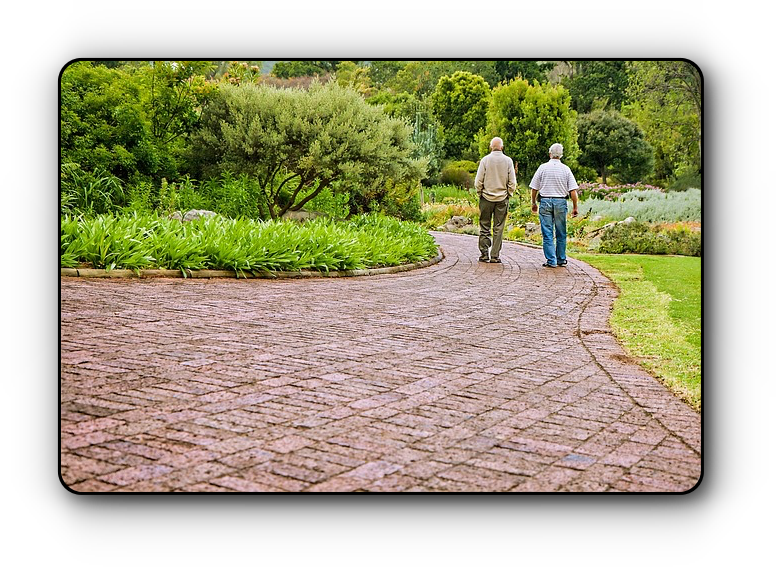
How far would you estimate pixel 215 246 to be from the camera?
26.6 ft

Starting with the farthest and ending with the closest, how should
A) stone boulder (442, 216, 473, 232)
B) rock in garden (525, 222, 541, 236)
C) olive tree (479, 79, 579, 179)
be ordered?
olive tree (479, 79, 579, 179) < stone boulder (442, 216, 473, 232) < rock in garden (525, 222, 541, 236)

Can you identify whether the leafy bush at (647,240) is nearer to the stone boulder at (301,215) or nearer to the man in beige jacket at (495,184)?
the man in beige jacket at (495,184)

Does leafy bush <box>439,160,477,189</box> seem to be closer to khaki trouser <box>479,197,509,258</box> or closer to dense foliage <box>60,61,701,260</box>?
dense foliage <box>60,61,701,260</box>

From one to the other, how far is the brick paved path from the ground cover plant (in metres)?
0.59

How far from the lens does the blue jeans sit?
10108mm

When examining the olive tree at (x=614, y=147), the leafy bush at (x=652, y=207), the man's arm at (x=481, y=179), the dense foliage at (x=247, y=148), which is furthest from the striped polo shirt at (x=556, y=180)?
the olive tree at (x=614, y=147)

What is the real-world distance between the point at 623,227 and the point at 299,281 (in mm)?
8363

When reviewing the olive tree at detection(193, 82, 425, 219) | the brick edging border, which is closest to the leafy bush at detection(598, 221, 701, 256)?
the olive tree at detection(193, 82, 425, 219)

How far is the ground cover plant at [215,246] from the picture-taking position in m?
7.43

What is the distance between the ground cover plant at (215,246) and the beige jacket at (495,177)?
4.58 ft

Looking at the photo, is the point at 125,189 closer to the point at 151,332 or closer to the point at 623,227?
the point at 151,332

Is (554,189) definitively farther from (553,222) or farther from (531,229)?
(531,229)

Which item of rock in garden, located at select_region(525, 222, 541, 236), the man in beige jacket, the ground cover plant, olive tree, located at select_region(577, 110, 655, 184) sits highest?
olive tree, located at select_region(577, 110, 655, 184)

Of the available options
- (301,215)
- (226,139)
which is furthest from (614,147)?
(226,139)
